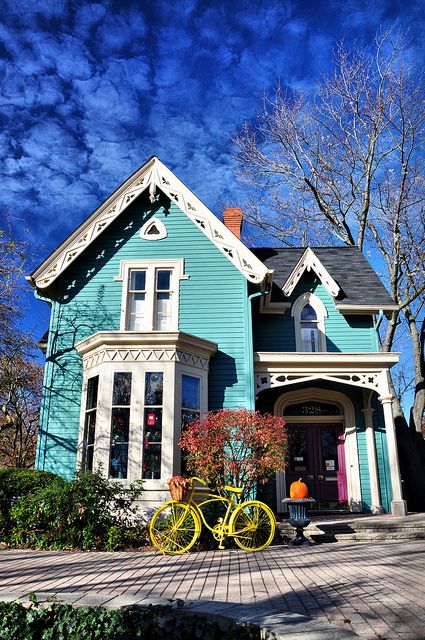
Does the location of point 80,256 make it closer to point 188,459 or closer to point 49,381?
point 49,381

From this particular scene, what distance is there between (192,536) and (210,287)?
6256 mm

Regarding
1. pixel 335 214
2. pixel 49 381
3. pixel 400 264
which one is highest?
pixel 335 214

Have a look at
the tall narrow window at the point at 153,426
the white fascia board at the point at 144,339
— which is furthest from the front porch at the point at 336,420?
the tall narrow window at the point at 153,426

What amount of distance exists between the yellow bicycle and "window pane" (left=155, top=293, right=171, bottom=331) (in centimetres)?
495

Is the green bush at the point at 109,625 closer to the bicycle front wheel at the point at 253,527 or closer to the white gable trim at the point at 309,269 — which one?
the bicycle front wheel at the point at 253,527

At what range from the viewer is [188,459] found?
10.7 metres

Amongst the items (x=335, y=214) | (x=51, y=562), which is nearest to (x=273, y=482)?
(x=51, y=562)

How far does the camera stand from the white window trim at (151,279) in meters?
12.9

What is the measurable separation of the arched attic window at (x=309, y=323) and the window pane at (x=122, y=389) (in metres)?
5.25

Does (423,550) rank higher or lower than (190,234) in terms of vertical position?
lower

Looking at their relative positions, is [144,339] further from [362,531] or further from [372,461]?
[372,461]

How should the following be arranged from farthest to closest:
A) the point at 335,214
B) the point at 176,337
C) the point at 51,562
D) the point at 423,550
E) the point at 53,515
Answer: the point at 335,214 < the point at 176,337 < the point at 53,515 < the point at 423,550 < the point at 51,562

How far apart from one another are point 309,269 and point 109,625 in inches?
484

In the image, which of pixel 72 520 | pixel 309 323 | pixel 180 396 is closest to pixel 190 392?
pixel 180 396
